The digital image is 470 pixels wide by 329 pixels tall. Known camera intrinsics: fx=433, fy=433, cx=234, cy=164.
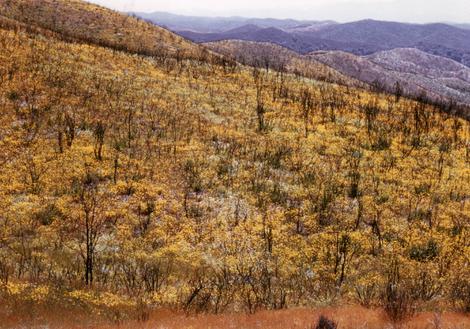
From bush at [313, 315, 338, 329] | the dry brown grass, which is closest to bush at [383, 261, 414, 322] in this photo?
the dry brown grass

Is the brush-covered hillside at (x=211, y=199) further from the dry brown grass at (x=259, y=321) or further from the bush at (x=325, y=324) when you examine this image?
the bush at (x=325, y=324)

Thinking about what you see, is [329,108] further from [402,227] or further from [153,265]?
[153,265]

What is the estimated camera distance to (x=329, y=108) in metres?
35.4

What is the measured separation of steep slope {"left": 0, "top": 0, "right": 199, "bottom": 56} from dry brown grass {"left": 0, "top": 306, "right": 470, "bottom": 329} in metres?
50.4

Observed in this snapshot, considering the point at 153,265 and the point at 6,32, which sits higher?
the point at 6,32

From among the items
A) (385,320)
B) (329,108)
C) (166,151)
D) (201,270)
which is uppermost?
(329,108)

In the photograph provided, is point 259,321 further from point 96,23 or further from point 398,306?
point 96,23

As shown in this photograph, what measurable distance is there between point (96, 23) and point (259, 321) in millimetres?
63255

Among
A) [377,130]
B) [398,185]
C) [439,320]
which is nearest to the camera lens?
[439,320]

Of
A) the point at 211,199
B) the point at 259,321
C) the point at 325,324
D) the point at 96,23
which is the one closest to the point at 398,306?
the point at 325,324

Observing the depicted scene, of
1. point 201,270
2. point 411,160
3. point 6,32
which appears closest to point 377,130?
point 411,160

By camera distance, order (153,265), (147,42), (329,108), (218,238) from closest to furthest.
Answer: (153,265)
(218,238)
(329,108)
(147,42)

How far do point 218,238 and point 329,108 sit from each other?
2012cm

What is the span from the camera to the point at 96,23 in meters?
65.9
